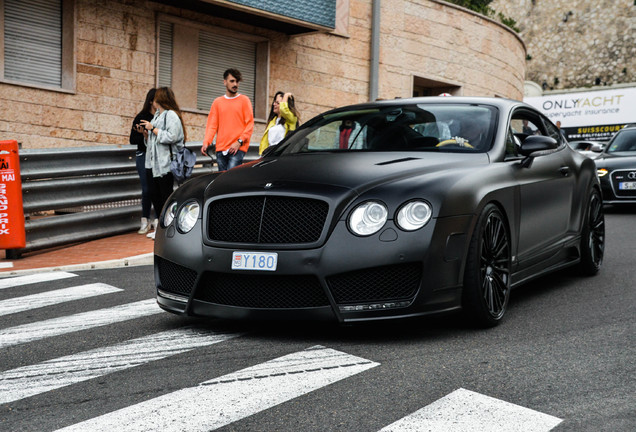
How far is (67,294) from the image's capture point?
21.9ft

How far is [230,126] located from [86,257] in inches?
102

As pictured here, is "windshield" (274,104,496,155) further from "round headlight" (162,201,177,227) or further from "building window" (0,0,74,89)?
"building window" (0,0,74,89)

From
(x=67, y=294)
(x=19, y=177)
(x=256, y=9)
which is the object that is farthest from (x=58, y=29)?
(x=67, y=294)

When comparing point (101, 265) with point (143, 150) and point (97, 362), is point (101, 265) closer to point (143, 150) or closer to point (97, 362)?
point (143, 150)

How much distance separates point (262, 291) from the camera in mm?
4648

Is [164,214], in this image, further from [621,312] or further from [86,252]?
[86,252]

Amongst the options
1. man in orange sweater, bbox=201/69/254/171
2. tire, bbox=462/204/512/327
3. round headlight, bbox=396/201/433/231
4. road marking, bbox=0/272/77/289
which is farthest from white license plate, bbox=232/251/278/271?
man in orange sweater, bbox=201/69/254/171

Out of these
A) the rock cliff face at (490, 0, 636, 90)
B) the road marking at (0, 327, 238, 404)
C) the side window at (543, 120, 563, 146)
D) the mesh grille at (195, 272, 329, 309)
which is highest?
the rock cliff face at (490, 0, 636, 90)

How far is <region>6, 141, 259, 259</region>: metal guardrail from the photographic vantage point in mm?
9375

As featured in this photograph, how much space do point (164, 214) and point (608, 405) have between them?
2.95 metres

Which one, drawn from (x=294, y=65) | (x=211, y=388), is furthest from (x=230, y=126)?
(x=294, y=65)

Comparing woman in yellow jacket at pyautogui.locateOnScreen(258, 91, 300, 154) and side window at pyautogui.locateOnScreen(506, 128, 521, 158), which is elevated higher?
woman in yellow jacket at pyautogui.locateOnScreen(258, 91, 300, 154)

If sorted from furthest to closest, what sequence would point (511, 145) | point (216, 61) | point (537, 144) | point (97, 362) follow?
point (216, 61) → point (511, 145) → point (537, 144) → point (97, 362)

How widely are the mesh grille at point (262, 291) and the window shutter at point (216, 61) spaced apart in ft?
44.2
